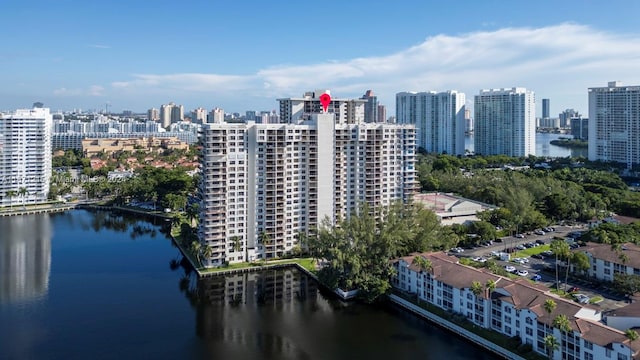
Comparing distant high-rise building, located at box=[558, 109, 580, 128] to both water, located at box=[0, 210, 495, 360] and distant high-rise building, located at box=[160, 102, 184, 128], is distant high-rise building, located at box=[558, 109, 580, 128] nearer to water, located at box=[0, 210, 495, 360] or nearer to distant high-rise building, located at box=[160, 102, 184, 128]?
distant high-rise building, located at box=[160, 102, 184, 128]

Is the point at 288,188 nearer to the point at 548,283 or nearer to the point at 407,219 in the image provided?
the point at 407,219

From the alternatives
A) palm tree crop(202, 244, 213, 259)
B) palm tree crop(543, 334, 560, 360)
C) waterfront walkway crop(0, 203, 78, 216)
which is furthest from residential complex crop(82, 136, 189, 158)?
palm tree crop(543, 334, 560, 360)

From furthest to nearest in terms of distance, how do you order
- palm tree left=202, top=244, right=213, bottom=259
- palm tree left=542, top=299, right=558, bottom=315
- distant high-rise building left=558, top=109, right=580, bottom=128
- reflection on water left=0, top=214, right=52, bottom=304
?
distant high-rise building left=558, top=109, right=580, bottom=128
palm tree left=202, top=244, right=213, bottom=259
reflection on water left=0, top=214, right=52, bottom=304
palm tree left=542, top=299, right=558, bottom=315

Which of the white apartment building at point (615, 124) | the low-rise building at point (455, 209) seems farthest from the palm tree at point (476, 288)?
the white apartment building at point (615, 124)

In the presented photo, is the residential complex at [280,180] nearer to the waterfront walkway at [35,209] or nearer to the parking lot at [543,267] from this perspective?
the parking lot at [543,267]

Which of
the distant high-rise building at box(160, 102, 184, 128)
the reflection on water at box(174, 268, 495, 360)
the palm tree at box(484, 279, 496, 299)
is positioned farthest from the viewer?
the distant high-rise building at box(160, 102, 184, 128)

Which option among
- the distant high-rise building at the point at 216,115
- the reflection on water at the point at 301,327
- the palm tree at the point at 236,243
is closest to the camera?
the reflection on water at the point at 301,327
